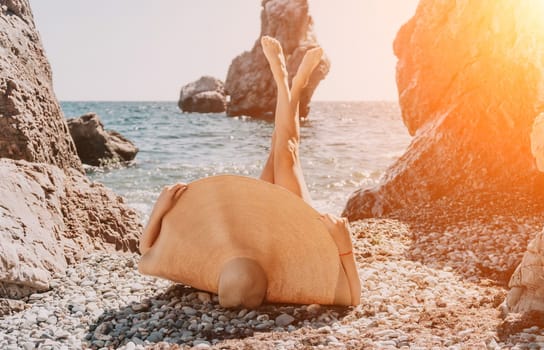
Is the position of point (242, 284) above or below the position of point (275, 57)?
below

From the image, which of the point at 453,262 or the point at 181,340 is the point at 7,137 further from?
the point at 453,262

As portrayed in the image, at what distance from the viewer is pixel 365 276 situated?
5277 millimetres

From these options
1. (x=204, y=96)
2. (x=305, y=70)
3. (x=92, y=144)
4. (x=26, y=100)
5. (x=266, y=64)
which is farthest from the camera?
(x=204, y=96)

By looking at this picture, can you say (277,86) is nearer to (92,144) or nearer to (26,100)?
(26,100)

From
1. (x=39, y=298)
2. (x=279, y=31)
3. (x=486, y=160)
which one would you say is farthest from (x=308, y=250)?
(x=279, y=31)

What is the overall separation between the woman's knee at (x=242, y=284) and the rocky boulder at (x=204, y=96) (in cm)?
6186

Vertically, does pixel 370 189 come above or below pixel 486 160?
below

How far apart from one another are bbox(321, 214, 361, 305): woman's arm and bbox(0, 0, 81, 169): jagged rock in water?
390cm

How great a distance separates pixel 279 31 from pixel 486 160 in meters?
42.3

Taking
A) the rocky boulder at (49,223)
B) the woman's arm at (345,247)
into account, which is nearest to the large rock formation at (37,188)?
the rocky boulder at (49,223)

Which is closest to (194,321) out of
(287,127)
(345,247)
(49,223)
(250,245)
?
(250,245)

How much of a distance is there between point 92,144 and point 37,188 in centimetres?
1635

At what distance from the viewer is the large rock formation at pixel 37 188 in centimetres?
486

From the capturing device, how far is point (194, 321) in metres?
4.02
